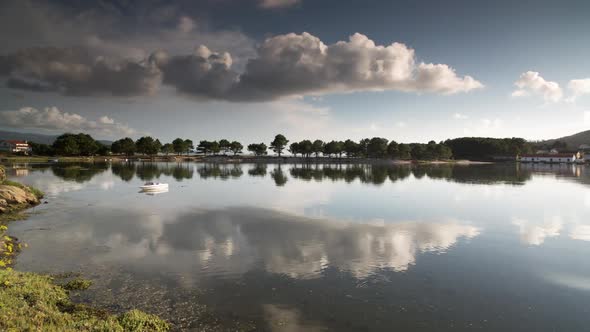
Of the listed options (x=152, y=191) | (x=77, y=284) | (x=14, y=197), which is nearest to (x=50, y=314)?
(x=77, y=284)

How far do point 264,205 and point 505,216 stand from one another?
35.4m

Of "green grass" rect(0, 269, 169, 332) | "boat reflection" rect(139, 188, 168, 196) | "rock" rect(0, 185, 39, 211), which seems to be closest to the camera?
"green grass" rect(0, 269, 169, 332)

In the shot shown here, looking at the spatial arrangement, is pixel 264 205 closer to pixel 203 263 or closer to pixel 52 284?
pixel 203 263

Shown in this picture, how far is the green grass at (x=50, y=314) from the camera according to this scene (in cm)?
1196

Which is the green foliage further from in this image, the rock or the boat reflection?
the boat reflection

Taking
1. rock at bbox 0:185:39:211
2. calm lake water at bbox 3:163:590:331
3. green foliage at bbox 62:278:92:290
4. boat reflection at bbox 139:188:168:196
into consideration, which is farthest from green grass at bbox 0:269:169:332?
boat reflection at bbox 139:188:168:196

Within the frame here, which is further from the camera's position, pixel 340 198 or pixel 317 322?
pixel 340 198

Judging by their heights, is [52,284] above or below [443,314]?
above

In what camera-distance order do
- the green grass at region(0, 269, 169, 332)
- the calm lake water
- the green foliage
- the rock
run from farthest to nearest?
the rock
the green foliage
the calm lake water
the green grass at region(0, 269, 169, 332)

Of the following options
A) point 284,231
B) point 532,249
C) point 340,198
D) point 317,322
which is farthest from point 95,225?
point 532,249

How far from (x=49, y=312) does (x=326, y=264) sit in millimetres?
16614

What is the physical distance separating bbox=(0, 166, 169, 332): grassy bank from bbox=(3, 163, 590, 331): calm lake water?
1461mm

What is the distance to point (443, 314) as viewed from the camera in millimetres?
16562

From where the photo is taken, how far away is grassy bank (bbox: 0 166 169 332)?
1197cm
